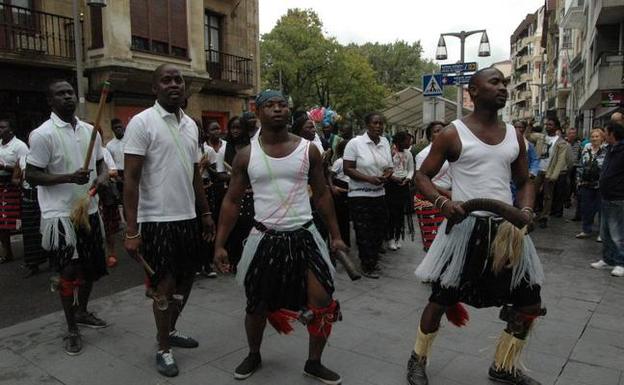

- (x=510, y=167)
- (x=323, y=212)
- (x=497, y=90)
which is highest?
(x=497, y=90)

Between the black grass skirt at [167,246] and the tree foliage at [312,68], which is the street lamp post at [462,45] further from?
the tree foliage at [312,68]

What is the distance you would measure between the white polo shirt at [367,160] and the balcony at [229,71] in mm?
13112

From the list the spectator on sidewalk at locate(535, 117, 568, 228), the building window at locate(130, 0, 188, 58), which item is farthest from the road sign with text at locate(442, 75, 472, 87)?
the building window at locate(130, 0, 188, 58)

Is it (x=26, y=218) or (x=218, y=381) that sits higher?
(x=26, y=218)

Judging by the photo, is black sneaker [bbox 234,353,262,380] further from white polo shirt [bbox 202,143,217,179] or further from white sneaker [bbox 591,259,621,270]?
white sneaker [bbox 591,259,621,270]

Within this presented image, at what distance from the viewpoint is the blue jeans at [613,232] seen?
6086 millimetres

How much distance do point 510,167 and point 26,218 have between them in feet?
17.8

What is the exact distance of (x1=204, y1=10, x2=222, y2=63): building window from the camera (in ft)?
61.1

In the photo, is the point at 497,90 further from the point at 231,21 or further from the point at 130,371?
the point at 231,21

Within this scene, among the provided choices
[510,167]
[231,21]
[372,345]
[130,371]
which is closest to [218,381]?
[130,371]

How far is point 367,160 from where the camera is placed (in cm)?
593

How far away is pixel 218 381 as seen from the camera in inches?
129

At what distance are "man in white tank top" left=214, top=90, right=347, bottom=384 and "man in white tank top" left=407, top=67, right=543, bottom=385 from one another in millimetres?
623

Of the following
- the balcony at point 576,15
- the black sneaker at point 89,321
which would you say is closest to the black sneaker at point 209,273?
the black sneaker at point 89,321
